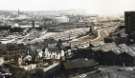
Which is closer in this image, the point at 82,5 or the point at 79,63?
the point at 79,63

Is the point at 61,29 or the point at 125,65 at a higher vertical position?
the point at 61,29

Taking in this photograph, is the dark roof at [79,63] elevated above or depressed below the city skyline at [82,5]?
below

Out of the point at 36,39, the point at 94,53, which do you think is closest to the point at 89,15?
the point at 94,53

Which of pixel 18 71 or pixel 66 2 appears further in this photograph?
pixel 66 2

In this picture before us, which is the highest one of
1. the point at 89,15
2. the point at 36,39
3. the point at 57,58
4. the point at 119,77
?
the point at 89,15

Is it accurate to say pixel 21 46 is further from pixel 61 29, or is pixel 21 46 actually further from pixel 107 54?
pixel 107 54

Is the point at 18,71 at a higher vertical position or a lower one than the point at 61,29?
lower

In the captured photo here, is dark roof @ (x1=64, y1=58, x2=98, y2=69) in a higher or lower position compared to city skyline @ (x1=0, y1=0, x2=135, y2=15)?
lower

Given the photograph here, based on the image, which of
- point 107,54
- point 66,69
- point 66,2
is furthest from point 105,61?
point 66,2

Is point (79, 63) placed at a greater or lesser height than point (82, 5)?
lesser

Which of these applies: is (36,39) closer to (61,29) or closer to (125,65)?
(61,29)
